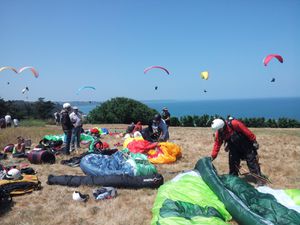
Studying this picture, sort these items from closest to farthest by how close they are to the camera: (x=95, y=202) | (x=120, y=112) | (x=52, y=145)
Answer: (x=95, y=202)
(x=52, y=145)
(x=120, y=112)

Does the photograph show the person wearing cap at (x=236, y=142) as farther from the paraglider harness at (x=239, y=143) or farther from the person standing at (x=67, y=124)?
the person standing at (x=67, y=124)

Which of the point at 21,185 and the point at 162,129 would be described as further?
the point at 162,129

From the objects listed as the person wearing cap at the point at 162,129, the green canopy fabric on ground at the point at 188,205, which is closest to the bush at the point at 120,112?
the person wearing cap at the point at 162,129

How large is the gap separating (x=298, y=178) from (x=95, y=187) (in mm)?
5066

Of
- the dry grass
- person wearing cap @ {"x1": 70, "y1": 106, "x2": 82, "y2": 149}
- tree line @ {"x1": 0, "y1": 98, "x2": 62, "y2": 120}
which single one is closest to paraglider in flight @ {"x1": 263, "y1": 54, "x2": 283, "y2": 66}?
the dry grass

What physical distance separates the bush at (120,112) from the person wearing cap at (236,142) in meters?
28.2

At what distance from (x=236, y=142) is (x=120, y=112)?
29040 mm

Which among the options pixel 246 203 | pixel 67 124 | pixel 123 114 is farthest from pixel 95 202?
pixel 123 114

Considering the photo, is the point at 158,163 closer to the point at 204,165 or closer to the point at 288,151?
the point at 204,165

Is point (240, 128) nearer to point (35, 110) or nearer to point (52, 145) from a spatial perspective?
point (52, 145)

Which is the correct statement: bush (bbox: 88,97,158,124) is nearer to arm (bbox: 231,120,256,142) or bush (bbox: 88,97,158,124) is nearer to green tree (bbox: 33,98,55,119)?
green tree (bbox: 33,98,55,119)

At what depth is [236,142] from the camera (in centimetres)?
761

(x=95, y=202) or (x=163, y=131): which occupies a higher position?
(x=163, y=131)

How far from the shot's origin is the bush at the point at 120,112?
36000mm
